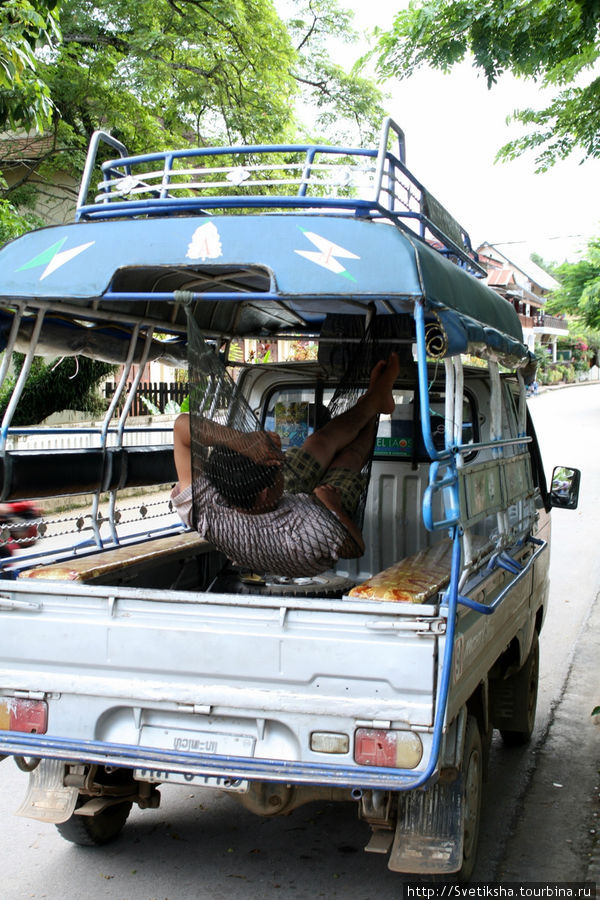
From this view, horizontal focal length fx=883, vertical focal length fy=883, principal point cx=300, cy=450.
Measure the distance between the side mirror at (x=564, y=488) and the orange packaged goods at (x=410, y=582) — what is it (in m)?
1.68

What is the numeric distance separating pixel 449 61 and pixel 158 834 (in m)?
4.88

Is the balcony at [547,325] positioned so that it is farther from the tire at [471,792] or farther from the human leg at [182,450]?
the tire at [471,792]

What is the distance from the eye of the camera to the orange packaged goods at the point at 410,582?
3.17 meters

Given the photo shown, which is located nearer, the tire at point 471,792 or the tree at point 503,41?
the tire at point 471,792

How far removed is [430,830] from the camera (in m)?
3.16

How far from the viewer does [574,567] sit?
10562 millimetres

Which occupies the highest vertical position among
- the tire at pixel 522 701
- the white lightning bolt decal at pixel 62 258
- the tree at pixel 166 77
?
the tree at pixel 166 77

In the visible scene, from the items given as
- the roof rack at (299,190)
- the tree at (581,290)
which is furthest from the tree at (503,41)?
the tree at (581,290)

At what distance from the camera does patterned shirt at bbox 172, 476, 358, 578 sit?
3.82m

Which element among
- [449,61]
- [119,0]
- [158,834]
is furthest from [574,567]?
[119,0]

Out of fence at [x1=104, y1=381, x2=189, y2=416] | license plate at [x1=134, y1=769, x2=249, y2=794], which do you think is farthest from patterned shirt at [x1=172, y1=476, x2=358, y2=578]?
fence at [x1=104, y1=381, x2=189, y2=416]

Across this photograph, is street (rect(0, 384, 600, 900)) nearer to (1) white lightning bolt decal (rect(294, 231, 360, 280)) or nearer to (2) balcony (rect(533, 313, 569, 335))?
(1) white lightning bolt decal (rect(294, 231, 360, 280))

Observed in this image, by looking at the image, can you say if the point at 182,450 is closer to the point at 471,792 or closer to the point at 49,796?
the point at 49,796

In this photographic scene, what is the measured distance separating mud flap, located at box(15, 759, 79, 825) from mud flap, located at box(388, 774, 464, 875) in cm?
129
